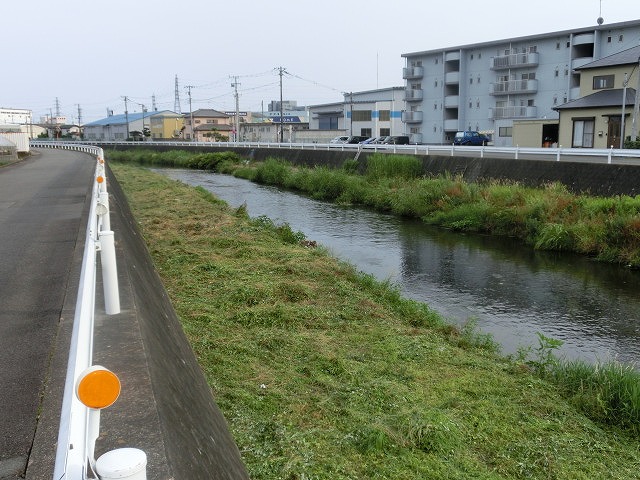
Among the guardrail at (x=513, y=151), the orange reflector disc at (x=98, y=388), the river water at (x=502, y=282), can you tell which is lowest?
the river water at (x=502, y=282)

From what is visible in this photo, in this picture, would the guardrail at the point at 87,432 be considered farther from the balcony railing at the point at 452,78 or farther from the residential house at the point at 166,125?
the residential house at the point at 166,125

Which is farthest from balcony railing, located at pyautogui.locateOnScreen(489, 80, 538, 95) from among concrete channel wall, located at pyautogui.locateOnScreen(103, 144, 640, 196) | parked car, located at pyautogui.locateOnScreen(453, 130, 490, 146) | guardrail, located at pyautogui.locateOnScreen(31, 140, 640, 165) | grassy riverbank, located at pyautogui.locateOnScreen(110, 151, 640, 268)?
grassy riverbank, located at pyautogui.locateOnScreen(110, 151, 640, 268)

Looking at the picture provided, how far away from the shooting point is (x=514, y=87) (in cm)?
4697

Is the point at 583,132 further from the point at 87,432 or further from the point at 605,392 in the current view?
the point at 87,432

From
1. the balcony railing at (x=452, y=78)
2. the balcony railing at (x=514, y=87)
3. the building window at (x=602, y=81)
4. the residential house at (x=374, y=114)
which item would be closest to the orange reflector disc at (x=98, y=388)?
the building window at (x=602, y=81)

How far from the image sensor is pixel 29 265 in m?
7.65

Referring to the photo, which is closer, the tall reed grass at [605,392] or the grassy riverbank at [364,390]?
the grassy riverbank at [364,390]

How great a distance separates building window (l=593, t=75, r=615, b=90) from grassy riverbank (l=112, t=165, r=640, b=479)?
91.9 feet

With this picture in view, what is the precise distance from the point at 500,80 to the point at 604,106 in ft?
62.2

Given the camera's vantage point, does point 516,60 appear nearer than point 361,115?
Yes

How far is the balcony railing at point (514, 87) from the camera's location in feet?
151

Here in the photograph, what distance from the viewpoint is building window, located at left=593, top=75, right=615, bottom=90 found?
32156 mm

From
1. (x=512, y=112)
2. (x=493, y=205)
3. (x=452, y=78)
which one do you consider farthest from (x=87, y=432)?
(x=452, y=78)

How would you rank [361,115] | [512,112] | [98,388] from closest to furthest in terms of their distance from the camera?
1. [98,388]
2. [512,112]
3. [361,115]
